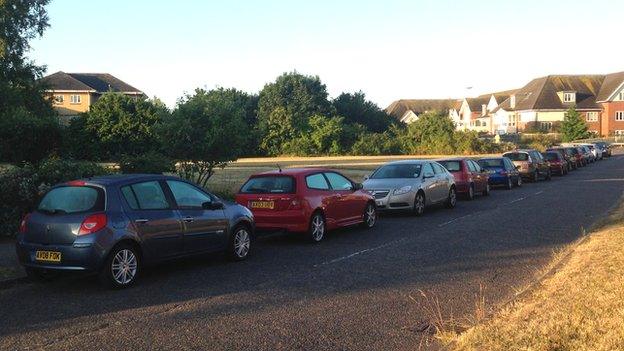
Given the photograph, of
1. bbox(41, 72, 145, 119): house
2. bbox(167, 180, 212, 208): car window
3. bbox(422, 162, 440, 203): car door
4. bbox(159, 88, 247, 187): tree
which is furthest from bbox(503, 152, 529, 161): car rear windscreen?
bbox(41, 72, 145, 119): house

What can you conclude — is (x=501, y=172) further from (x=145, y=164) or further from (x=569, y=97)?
(x=569, y=97)

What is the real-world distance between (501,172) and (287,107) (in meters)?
40.6

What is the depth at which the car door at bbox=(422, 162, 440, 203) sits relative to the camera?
55.2 ft

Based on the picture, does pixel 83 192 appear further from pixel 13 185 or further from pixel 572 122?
pixel 572 122

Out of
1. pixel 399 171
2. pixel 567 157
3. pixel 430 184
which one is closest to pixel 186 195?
pixel 399 171

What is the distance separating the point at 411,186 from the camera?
16.3 meters

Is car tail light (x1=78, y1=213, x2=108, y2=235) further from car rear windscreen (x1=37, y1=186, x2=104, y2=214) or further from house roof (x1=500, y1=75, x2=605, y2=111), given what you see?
house roof (x1=500, y1=75, x2=605, y2=111)

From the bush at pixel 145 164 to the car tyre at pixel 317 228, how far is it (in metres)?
5.61

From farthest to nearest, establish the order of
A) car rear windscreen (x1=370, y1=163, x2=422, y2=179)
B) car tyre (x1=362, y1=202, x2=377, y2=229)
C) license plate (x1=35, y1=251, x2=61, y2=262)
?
car rear windscreen (x1=370, y1=163, x2=422, y2=179)
car tyre (x1=362, y1=202, x2=377, y2=229)
license plate (x1=35, y1=251, x2=61, y2=262)

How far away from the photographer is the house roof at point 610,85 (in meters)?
88.7

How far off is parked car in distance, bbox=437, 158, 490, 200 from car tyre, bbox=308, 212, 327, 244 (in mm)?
9412

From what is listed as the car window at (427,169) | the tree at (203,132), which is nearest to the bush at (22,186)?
the tree at (203,132)

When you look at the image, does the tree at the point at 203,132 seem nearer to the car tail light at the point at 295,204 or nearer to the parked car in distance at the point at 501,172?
the car tail light at the point at 295,204

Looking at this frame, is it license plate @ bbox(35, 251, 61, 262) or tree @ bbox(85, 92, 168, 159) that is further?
tree @ bbox(85, 92, 168, 159)
